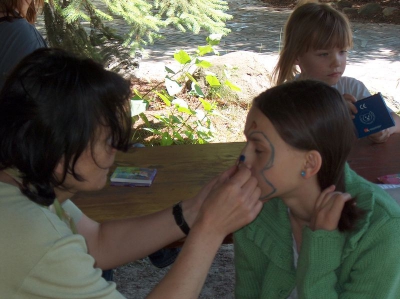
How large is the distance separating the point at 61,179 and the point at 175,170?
3.64 feet

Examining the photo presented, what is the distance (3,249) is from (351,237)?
0.97 meters

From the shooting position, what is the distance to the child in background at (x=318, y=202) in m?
1.68

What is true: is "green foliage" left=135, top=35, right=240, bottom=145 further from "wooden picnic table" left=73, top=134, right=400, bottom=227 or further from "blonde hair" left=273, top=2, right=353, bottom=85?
"wooden picnic table" left=73, top=134, right=400, bottom=227

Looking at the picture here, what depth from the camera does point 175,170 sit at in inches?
102

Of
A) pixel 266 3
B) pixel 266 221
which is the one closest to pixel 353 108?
pixel 266 221

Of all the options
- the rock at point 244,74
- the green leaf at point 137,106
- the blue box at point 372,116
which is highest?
the blue box at point 372,116

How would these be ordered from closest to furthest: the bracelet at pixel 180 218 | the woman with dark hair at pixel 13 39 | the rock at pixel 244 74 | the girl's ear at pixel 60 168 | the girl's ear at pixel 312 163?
1. the girl's ear at pixel 60 168
2. the girl's ear at pixel 312 163
3. the bracelet at pixel 180 218
4. the woman with dark hair at pixel 13 39
5. the rock at pixel 244 74

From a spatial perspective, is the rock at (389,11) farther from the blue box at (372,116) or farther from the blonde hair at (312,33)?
the blue box at (372,116)

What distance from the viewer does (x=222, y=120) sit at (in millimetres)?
6164

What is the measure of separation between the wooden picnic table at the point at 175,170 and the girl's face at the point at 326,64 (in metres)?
0.39

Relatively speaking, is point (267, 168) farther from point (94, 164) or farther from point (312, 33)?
point (312, 33)

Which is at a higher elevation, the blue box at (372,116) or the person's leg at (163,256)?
the blue box at (372,116)

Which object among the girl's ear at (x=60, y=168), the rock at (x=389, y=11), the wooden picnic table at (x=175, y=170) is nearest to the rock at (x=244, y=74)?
the wooden picnic table at (x=175, y=170)

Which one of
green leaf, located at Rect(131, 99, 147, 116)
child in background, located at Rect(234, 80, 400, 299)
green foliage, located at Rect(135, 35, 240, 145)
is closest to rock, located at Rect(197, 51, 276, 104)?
green foliage, located at Rect(135, 35, 240, 145)
